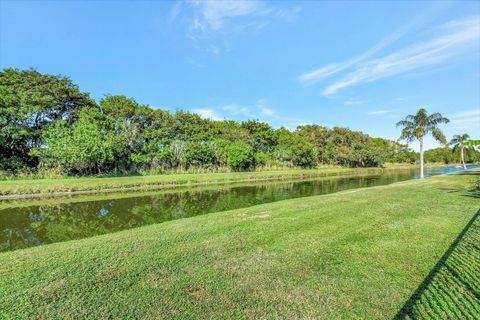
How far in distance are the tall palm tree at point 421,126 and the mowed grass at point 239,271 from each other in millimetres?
23962

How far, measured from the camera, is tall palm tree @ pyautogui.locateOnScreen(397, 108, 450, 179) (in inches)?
1055

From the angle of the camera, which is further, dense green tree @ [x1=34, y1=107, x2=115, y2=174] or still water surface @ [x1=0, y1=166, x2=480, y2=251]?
dense green tree @ [x1=34, y1=107, x2=115, y2=174]

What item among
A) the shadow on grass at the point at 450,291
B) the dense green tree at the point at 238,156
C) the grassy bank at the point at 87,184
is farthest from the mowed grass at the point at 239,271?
the dense green tree at the point at 238,156

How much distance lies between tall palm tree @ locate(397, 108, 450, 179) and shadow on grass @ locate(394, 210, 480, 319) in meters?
26.6

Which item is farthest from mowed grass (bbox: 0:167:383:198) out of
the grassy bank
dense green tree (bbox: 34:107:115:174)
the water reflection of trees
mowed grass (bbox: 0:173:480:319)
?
mowed grass (bbox: 0:173:480:319)

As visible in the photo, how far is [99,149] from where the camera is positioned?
26.1 metres

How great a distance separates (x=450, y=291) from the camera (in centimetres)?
386

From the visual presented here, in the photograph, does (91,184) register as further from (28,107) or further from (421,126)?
(421,126)

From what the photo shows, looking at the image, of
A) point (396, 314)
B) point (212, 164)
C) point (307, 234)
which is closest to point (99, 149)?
point (212, 164)

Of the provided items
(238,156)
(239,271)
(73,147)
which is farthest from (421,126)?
(73,147)

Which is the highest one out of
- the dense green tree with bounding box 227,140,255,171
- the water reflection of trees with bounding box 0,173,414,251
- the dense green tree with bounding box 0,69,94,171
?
the dense green tree with bounding box 0,69,94,171

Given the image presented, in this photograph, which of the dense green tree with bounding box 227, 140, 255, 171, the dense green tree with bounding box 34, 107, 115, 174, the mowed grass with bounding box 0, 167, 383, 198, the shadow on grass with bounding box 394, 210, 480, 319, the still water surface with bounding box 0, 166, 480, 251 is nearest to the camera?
the shadow on grass with bounding box 394, 210, 480, 319

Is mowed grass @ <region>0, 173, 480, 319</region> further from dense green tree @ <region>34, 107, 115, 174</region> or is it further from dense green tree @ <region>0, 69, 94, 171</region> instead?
dense green tree @ <region>0, 69, 94, 171</region>

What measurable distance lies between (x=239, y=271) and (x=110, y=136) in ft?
103
